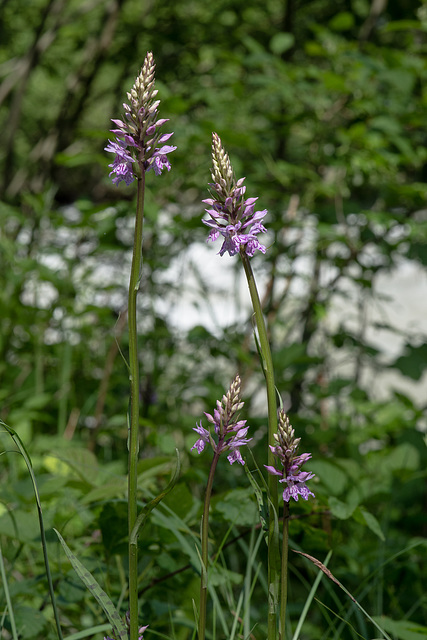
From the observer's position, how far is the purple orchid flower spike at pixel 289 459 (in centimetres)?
73

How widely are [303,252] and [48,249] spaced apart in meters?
1.12

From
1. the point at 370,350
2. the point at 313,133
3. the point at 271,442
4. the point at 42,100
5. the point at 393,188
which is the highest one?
the point at 42,100

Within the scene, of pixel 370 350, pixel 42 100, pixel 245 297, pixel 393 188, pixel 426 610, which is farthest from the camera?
pixel 42 100

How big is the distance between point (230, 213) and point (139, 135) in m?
0.15

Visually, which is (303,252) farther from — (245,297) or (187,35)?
(245,297)

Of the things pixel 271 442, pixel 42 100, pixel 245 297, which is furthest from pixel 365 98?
pixel 42 100

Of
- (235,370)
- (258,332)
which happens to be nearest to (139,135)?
(258,332)

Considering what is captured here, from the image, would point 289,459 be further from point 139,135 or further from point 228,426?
point 139,135

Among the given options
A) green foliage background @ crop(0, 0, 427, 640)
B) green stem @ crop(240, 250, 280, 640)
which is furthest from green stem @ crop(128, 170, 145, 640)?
green foliage background @ crop(0, 0, 427, 640)

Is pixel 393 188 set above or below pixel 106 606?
above

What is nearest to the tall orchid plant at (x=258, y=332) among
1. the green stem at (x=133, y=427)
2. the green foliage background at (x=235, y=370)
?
the green stem at (x=133, y=427)

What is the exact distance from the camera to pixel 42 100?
9.46 m

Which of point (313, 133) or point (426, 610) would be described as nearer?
point (426, 610)

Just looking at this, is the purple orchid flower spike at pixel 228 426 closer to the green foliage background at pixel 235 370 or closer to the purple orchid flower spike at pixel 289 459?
the purple orchid flower spike at pixel 289 459
